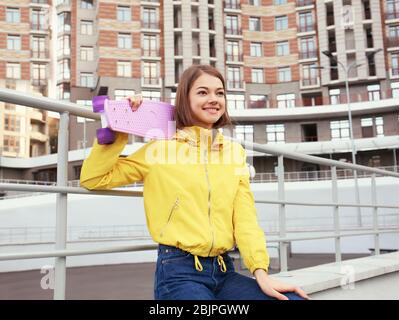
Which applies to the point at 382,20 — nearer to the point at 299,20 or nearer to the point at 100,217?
the point at 299,20

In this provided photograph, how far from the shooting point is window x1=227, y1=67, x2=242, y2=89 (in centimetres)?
3862

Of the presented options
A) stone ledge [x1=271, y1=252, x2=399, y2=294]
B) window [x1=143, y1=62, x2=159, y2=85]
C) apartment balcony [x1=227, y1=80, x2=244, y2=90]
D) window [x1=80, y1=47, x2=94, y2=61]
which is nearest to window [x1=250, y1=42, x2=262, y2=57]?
apartment balcony [x1=227, y1=80, x2=244, y2=90]

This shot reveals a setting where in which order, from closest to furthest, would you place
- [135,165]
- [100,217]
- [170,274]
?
[170,274] → [135,165] → [100,217]

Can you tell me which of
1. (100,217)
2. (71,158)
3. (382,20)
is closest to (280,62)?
(382,20)

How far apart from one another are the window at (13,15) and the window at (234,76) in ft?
62.5

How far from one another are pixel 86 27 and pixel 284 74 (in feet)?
57.6

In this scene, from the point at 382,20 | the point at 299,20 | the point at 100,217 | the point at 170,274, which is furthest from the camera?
the point at 299,20

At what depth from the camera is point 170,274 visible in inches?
69.6

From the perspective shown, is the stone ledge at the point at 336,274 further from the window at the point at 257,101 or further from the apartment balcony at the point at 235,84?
the apartment balcony at the point at 235,84

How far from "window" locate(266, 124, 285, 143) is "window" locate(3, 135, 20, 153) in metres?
24.6

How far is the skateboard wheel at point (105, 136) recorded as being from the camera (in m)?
1.80

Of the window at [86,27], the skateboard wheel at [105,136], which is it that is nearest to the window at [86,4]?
the window at [86,27]

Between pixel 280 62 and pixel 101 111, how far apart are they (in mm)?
39763

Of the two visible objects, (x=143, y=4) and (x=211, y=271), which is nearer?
(x=211, y=271)
